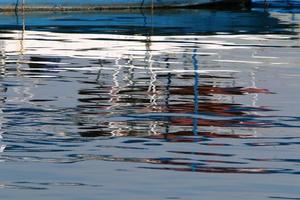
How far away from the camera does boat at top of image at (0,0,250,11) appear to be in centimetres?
5331

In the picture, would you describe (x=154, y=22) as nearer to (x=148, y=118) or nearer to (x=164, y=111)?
(x=164, y=111)

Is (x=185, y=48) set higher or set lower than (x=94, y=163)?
lower

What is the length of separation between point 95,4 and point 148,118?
4048 cm

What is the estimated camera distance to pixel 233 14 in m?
55.9

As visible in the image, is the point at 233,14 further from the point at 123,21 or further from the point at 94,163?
the point at 94,163

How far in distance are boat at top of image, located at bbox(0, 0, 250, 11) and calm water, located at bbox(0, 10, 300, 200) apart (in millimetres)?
Answer: 19073

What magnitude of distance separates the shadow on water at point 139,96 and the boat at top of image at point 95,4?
14.0 metres

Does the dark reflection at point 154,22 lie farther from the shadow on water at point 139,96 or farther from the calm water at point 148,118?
the calm water at point 148,118

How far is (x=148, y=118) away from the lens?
53.3ft

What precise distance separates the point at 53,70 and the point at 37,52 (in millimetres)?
5159

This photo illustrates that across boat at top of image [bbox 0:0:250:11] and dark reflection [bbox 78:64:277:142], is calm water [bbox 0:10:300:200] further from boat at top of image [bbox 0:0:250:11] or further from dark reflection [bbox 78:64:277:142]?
boat at top of image [bbox 0:0:250:11]

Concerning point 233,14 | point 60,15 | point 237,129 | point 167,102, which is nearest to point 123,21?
point 60,15

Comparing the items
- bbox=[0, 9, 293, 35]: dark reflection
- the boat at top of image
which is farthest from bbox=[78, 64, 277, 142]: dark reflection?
the boat at top of image

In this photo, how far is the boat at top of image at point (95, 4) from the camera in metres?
53.3
